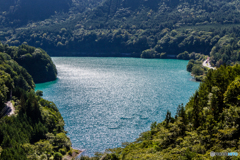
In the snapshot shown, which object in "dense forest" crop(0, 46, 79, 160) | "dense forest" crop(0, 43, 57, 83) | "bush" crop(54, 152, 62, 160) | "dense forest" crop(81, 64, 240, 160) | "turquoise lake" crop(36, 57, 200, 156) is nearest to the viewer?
"dense forest" crop(81, 64, 240, 160)

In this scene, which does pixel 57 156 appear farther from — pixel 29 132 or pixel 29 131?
pixel 29 131

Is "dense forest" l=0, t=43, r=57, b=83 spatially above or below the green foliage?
above

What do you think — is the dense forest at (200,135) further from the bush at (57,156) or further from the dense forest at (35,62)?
the dense forest at (35,62)

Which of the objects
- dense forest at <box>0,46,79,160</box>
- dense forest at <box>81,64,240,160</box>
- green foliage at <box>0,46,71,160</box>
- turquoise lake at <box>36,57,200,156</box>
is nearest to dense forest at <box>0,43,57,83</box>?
turquoise lake at <box>36,57,200,156</box>

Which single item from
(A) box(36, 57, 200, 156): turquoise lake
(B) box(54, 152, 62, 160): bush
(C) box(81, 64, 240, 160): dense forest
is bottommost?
(B) box(54, 152, 62, 160): bush

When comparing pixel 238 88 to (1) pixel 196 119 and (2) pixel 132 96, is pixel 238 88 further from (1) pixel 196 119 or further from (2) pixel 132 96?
(2) pixel 132 96

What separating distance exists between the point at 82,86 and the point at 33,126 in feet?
235

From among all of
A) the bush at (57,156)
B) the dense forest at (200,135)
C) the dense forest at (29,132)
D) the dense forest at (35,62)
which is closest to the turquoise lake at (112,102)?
the dense forest at (29,132)

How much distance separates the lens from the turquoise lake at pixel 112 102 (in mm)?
72125

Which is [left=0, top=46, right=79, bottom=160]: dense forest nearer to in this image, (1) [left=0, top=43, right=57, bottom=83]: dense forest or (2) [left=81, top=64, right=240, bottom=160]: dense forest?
(2) [left=81, top=64, right=240, bottom=160]: dense forest

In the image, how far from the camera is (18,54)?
148250 mm

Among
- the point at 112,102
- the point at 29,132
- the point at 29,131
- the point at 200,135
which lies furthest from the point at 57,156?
the point at 112,102

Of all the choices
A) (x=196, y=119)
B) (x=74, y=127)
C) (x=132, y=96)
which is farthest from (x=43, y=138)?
(x=132, y=96)

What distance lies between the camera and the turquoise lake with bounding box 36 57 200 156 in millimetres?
72125
